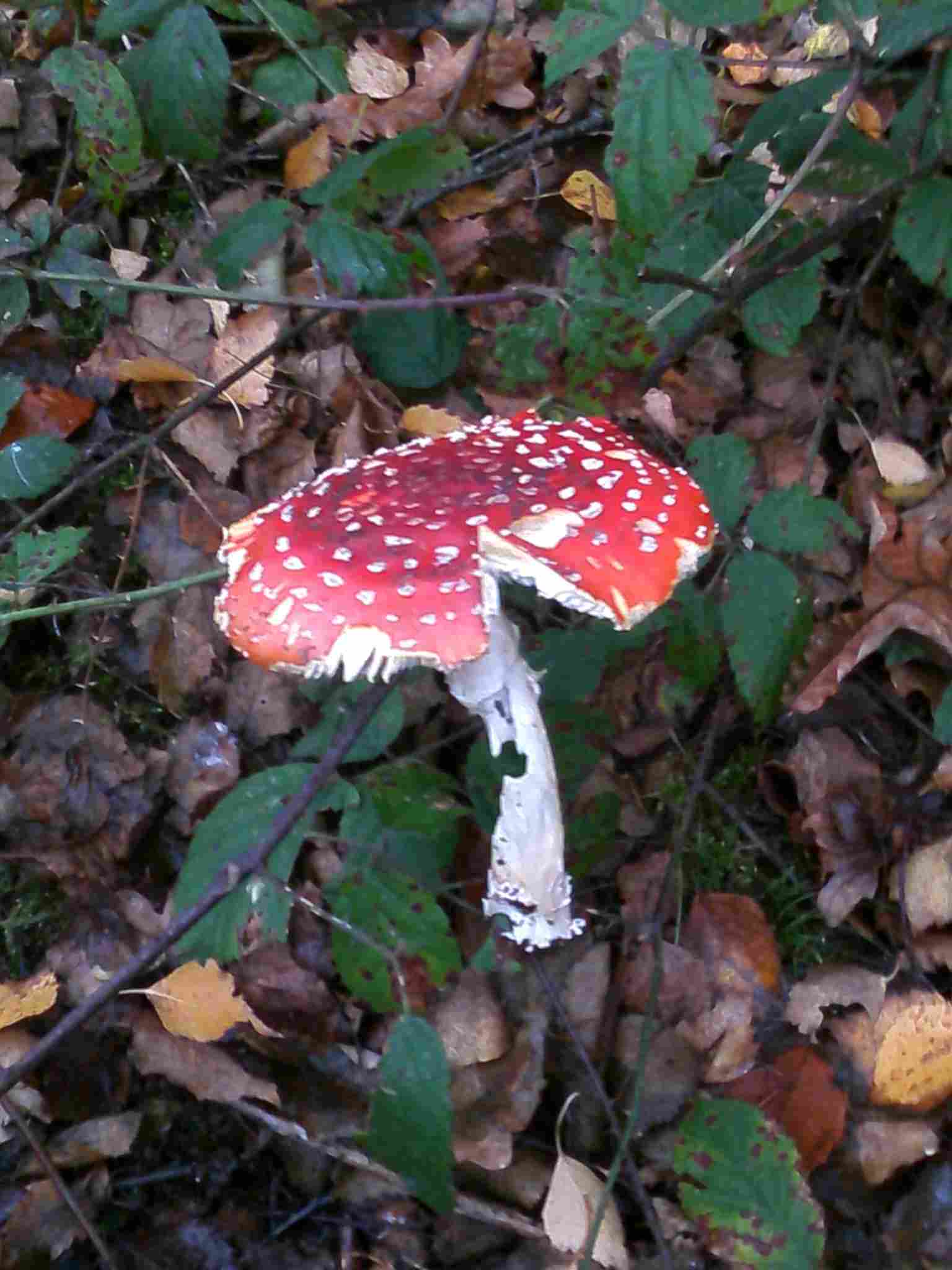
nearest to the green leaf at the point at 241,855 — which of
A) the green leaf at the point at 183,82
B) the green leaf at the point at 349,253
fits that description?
the green leaf at the point at 349,253

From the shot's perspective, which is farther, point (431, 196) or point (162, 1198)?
point (431, 196)

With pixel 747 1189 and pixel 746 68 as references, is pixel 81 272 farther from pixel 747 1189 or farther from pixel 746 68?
pixel 747 1189

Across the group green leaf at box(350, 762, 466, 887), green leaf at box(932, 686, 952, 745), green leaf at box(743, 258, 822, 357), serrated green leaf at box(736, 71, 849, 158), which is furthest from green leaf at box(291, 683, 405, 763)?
serrated green leaf at box(736, 71, 849, 158)

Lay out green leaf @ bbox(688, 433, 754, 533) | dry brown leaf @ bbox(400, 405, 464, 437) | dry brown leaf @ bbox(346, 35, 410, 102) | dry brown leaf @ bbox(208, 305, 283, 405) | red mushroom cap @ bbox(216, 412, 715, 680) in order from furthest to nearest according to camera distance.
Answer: dry brown leaf @ bbox(346, 35, 410, 102) → dry brown leaf @ bbox(208, 305, 283, 405) → dry brown leaf @ bbox(400, 405, 464, 437) → green leaf @ bbox(688, 433, 754, 533) → red mushroom cap @ bbox(216, 412, 715, 680)

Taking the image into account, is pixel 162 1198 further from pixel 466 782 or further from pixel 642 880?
pixel 642 880

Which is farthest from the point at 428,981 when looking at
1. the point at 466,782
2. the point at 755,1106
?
the point at 755,1106

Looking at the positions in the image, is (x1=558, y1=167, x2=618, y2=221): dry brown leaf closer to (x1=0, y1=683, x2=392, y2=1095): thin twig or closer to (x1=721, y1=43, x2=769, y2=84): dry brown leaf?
(x1=721, y1=43, x2=769, y2=84): dry brown leaf
